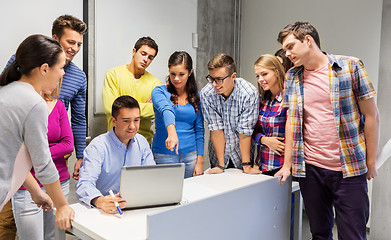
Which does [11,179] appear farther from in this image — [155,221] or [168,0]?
[168,0]

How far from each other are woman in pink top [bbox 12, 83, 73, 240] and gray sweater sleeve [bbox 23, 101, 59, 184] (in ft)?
1.87

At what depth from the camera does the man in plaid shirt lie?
1657mm

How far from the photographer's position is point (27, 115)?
1.14 m

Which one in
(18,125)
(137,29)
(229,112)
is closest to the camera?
(18,125)

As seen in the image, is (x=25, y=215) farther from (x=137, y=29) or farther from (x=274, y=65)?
(x=137, y=29)

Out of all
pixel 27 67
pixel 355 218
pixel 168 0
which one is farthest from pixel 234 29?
→ pixel 27 67

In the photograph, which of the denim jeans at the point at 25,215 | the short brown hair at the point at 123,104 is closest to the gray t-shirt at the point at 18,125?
the denim jeans at the point at 25,215

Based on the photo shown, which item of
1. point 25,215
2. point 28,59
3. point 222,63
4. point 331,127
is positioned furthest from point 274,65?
point 25,215

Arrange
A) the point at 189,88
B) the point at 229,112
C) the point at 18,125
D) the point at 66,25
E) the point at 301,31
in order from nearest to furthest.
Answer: the point at 18,125
the point at 301,31
the point at 66,25
the point at 229,112
the point at 189,88

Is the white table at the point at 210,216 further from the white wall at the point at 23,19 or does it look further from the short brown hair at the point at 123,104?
the white wall at the point at 23,19

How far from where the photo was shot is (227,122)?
2152 millimetres

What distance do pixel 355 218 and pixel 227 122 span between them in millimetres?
894

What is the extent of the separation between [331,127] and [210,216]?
772 millimetres

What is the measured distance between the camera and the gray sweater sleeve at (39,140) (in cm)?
115
